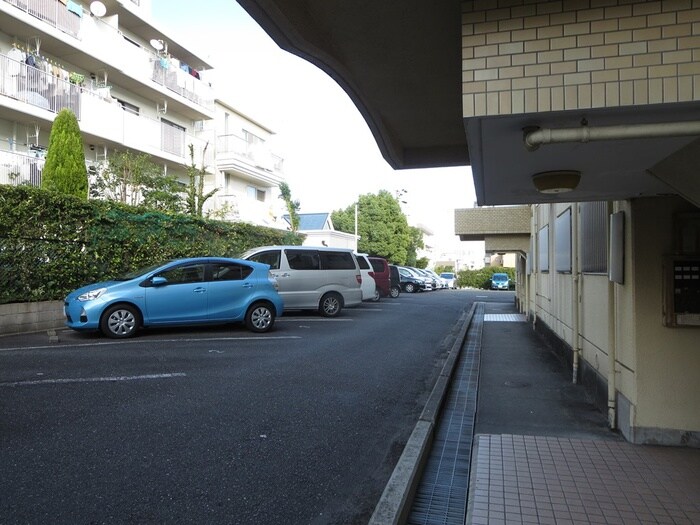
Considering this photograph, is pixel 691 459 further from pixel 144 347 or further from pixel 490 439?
pixel 144 347

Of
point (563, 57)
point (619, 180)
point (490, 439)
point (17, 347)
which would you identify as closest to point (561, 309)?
point (490, 439)

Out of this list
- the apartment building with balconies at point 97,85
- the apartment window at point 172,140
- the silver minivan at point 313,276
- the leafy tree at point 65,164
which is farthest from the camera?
the apartment window at point 172,140

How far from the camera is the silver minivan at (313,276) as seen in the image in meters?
14.8

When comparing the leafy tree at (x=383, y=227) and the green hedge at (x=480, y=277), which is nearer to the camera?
the green hedge at (x=480, y=277)

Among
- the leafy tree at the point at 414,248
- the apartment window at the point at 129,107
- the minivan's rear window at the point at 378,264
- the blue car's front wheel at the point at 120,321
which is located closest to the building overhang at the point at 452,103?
the blue car's front wheel at the point at 120,321

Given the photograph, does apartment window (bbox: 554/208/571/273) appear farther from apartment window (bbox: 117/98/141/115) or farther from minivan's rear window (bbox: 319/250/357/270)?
apartment window (bbox: 117/98/141/115)

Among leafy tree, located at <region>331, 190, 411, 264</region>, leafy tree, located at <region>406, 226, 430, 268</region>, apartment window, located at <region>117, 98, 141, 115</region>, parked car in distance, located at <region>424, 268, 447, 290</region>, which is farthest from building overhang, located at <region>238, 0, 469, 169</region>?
leafy tree, located at <region>406, 226, 430, 268</region>

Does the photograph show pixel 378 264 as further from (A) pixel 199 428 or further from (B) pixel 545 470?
(B) pixel 545 470

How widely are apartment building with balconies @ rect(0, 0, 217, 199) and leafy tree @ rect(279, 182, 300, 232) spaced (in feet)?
19.3

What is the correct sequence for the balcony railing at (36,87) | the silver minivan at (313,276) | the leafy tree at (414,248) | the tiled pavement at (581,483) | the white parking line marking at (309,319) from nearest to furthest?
the tiled pavement at (581,483) < the white parking line marking at (309,319) < the silver minivan at (313,276) < the balcony railing at (36,87) < the leafy tree at (414,248)

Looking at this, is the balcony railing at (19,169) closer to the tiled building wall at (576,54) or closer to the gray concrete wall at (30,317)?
the gray concrete wall at (30,317)

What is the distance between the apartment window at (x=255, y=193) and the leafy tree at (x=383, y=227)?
79.0 feet

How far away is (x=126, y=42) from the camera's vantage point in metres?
20.1

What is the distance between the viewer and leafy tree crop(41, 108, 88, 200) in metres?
13.5
